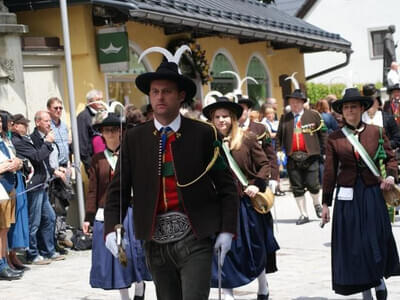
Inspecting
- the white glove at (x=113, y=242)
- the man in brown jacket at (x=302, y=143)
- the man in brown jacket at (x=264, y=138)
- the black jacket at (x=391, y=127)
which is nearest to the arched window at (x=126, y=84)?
the man in brown jacket at (x=302, y=143)

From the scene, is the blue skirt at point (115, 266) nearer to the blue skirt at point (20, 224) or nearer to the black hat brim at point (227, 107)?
the black hat brim at point (227, 107)

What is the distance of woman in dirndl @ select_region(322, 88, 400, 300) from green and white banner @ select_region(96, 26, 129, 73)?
646 centimetres

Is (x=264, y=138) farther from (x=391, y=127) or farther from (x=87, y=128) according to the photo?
(x=391, y=127)

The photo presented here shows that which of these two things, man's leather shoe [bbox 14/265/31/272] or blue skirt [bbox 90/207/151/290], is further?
man's leather shoe [bbox 14/265/31/272]

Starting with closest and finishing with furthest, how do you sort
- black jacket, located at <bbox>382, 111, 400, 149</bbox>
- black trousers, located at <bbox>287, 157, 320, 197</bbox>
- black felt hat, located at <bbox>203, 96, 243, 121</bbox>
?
1. black felt hat, located at <bbox>203, 96, 243, 121</bbox>
2. black jacket, located at <bbox>382, 111, 400, 149</bbox>
3. black trousers, located at <bbox>287, 157, 320, 197</bbox>

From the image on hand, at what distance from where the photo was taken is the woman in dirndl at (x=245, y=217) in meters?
7.74

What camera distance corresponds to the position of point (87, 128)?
40.1 feet

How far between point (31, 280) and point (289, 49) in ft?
51.4

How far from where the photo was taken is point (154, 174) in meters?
5.26

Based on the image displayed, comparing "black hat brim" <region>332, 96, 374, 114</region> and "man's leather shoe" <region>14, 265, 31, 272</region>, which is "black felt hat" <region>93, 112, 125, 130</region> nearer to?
"black hat brim" <region>332, 96, 374, 114</region>

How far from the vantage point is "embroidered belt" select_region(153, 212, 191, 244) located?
17.0 feet

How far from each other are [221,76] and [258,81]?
2.66 metres

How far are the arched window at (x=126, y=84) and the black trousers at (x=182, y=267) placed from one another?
9.45 m

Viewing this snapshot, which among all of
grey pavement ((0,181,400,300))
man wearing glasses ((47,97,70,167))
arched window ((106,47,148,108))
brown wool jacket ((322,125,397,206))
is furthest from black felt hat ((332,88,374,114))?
arched window ((106,47,148,108))
